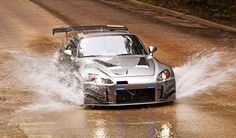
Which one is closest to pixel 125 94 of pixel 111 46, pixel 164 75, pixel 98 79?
pixel 98 79

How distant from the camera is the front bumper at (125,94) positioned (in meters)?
11.1

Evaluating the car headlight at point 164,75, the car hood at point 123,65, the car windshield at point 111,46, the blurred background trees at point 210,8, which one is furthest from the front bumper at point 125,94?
the blurred background trees at point 210,8

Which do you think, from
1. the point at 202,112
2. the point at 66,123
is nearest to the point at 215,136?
the point at 202,112

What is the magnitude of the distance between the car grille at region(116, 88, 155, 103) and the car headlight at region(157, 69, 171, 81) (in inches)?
12.6

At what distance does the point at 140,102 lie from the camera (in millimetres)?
11328

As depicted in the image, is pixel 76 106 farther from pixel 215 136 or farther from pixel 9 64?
pixel 9 64

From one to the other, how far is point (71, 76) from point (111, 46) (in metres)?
1.26

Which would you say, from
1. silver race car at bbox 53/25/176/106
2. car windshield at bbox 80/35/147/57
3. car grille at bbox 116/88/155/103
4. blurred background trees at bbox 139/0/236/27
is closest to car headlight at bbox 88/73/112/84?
silver race car at bbox 53/25/176/106

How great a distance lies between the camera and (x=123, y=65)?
11.8 meters

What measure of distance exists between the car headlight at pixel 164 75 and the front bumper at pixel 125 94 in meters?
0.11

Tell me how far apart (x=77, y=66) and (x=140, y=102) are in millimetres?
1739

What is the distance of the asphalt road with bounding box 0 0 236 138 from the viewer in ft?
32.2

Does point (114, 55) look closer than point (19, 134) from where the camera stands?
No

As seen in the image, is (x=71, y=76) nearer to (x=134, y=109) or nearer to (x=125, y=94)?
(x=125, y=94)
